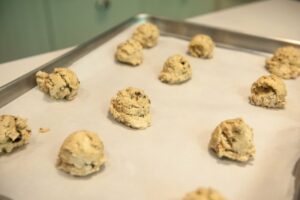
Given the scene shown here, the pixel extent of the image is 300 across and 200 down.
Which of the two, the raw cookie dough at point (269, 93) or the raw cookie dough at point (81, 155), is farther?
the raw cookie dough at point (269, 93)

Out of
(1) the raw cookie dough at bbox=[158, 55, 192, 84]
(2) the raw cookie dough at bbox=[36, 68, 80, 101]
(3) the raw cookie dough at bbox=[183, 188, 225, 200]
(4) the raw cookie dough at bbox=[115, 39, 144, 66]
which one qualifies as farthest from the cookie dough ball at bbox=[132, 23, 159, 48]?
(3) the raw cookie dough at bbox=[183, 188, 225, 200]

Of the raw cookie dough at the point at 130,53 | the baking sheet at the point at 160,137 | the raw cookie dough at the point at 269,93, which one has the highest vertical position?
the raw cookie dough at the point at 130,53

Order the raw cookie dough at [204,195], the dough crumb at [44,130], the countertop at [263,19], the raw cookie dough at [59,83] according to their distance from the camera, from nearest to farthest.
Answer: the raw cookie dough at [204,195]
the dough crumb at [44,130]
the raw cookie dough at [59,83]
the countertop at [263,19]

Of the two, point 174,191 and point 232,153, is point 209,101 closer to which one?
point 232,153

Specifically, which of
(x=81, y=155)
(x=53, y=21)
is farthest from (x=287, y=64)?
(x=53, y=21)

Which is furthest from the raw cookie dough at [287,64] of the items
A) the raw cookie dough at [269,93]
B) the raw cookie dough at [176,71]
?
the raw cookie dough at [176,71]

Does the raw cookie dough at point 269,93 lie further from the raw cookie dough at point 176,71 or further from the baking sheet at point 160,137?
the raw cookie dough at point 176,71

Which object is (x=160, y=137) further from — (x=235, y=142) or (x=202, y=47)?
(x=202, y=47)
